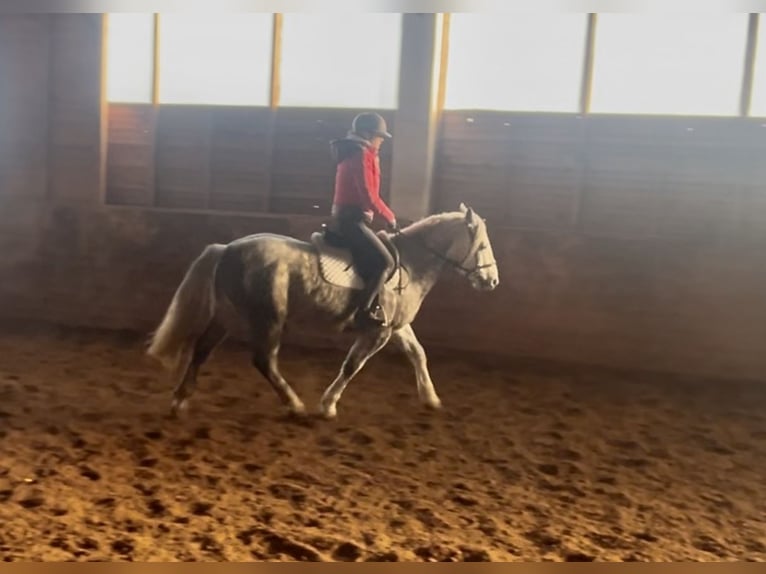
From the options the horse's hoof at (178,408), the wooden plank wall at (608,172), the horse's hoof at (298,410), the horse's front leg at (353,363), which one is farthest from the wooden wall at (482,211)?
the horse's hoof at (298,410)

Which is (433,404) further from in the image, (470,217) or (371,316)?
(470,217)

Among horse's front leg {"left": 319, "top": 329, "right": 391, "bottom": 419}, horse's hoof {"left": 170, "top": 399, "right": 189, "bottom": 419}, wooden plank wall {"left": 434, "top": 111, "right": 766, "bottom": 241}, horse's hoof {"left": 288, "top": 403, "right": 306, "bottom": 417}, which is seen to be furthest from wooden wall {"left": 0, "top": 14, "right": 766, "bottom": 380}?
horse's hoof {"left": 288, "top": 403, "right": 306, "bottom": 417}

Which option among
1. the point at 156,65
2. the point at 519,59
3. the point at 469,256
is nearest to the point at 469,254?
the point at 469,256

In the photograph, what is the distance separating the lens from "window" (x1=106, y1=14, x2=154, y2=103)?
1.74 m

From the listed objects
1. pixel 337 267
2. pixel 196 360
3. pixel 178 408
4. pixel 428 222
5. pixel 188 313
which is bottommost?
pixel 178 408

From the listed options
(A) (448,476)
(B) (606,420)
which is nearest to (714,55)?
(B) (606,420)

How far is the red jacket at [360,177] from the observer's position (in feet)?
5.53

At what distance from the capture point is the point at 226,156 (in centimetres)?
180

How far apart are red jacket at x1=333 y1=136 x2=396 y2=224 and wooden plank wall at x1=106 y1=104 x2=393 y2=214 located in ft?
0.17

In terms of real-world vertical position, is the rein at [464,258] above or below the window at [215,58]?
below

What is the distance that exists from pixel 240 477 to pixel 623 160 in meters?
1.17

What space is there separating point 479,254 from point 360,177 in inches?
13.5

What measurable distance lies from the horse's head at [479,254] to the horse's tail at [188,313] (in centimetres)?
59

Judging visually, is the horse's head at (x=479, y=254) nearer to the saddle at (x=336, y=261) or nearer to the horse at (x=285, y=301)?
the horse at (x=285, y=301)
